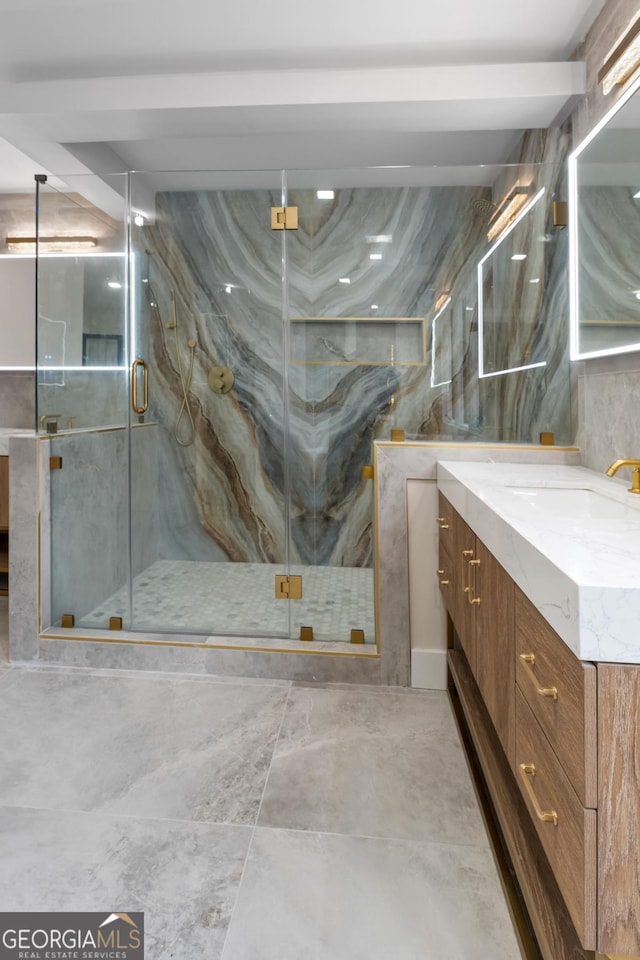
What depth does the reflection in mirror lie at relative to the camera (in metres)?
2.35

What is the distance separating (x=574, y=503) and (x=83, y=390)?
226cm

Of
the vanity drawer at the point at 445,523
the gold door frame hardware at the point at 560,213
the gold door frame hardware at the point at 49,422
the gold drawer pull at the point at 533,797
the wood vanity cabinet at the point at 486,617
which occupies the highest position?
the gold door frame hardware at the point at 560,213

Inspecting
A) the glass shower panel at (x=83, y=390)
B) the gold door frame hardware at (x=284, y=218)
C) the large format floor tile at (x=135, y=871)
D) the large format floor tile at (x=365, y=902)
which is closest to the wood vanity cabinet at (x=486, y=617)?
the large format floor tile at (x=365, y=902)

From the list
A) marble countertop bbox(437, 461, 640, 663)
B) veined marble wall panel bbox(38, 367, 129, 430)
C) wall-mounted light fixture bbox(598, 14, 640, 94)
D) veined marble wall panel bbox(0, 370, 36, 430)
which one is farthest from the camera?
veined marble wall panel bbox(0, 370, 36, 430)

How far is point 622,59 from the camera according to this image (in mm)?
1774

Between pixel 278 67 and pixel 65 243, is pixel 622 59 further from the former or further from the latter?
pixel 65 243

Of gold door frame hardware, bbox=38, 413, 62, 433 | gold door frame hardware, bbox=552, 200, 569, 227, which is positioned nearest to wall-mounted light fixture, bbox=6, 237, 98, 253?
gold door frame hardware, bbox=38, 413, 62, 433

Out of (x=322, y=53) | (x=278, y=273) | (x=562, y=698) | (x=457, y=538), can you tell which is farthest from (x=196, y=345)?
(x=562, y=698)

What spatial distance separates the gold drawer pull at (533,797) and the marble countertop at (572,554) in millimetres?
326

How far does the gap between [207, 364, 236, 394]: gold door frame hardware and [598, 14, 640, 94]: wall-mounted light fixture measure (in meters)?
1.78

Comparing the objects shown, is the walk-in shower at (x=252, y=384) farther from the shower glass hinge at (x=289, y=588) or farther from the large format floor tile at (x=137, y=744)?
the large format floor tile at (x=137, y=744)

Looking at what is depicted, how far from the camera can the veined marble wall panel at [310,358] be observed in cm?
240

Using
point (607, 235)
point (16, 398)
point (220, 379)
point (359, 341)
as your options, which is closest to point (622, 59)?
point (607, 235)

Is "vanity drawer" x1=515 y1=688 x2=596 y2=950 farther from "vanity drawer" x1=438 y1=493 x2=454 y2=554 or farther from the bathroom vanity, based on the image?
"vanity drawer" x1=438 y1=493 x2=454 y2=554
